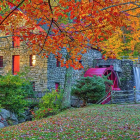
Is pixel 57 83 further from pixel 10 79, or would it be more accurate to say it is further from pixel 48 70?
pixel 10 79

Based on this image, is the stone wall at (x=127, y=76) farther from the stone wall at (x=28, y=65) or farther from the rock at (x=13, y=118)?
the rock at (x=13, y=118)

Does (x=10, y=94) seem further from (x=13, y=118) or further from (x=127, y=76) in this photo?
(x=127, y=76)

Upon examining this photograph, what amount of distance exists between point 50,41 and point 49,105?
7.26m

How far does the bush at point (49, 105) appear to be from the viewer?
14670mm

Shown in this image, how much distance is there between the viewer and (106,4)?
694cm

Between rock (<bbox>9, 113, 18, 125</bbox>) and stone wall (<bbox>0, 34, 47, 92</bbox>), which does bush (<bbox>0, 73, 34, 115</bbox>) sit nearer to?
rock (<bbox>9, 113, 18, 125</bbox>)

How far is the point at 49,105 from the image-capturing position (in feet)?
50.7

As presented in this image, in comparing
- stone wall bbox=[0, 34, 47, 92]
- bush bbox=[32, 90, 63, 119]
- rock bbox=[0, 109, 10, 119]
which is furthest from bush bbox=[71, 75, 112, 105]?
rock bbox=[0, 109, 10, 119]

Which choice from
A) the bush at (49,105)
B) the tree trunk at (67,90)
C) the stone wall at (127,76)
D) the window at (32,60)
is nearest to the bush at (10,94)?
the bush at (49,105)

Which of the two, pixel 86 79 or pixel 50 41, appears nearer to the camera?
pixel 50 41

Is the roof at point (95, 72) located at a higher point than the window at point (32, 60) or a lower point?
lower

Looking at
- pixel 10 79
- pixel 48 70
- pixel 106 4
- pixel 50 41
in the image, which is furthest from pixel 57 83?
pixel 106 4

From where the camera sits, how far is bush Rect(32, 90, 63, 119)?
14.7 metres

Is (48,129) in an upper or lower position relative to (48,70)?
lower
